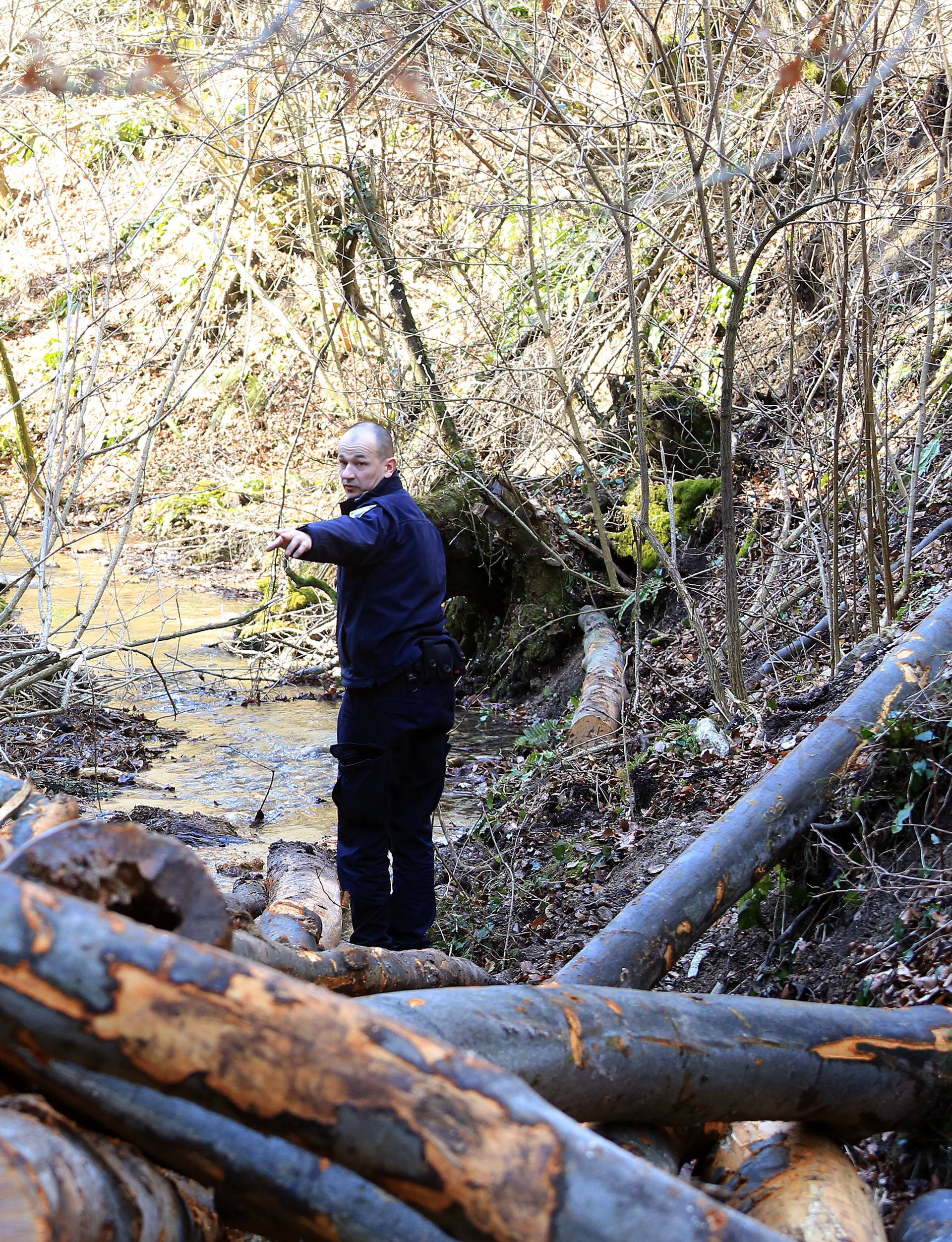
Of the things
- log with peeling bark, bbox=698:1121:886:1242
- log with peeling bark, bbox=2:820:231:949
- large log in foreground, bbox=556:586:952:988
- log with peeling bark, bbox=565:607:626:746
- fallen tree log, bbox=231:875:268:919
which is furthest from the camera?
log with peeling bark, bbox=565:607:626:746

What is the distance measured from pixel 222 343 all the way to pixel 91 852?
4873 millimetres

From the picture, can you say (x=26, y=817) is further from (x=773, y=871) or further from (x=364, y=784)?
(x=773, y=871)

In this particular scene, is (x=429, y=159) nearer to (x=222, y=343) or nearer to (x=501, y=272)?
(x=501, y=272)

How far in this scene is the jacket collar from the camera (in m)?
5.11

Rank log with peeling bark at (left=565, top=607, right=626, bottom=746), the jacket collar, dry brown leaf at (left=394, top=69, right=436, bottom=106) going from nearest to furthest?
the jacket collar → log with peeling bark at (left=565, top=607, right=626, bottom=746) → dry brown leaf at (left=394, top=69, right=436, bottom=106)

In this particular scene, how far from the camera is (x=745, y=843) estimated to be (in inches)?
155

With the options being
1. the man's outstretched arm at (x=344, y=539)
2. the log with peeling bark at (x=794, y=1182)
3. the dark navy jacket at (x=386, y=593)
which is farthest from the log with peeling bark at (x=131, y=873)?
the dark navy jacket at (x=386, y=593)

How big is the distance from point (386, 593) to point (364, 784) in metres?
0.91

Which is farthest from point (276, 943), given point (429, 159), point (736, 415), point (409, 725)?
point (429, 159)

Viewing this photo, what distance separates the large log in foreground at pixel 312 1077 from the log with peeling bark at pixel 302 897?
7.85 ft

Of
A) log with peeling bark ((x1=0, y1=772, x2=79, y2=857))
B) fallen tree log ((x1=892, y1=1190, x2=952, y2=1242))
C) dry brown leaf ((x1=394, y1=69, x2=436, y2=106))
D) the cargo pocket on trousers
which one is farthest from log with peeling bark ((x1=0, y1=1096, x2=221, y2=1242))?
dry brown leaf ((x1=394, y1=69, x2=436, y2=106))

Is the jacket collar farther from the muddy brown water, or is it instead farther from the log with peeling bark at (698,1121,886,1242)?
the log with peeling bark at (698,1121,886,1242)

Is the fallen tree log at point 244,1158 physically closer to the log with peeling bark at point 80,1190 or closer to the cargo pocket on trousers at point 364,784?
the log with peeling bark at point 80,1190

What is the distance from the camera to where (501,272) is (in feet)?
41.3
